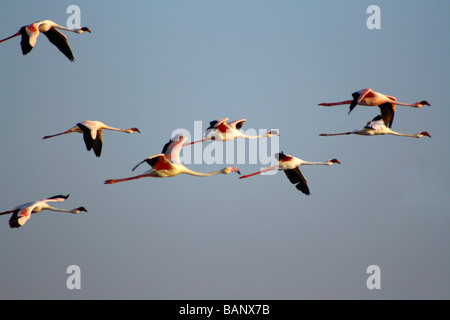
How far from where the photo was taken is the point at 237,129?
1062 inches

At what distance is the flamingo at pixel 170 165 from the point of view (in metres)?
21.2

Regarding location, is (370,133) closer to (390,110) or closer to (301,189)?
(390,110)

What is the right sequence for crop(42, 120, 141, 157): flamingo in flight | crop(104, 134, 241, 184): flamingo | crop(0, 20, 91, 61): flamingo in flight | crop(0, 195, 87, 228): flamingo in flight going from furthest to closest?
crop(42, 120, 141, 157): flamingo in flight < crop(0, 20, 91, 61): flamingo in flight < crop(104, 134, 241, 184): flamingo < crop(0, 195, 87, 228): flamingo in flight

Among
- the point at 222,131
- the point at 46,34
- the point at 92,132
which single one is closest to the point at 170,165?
the point at 92,132

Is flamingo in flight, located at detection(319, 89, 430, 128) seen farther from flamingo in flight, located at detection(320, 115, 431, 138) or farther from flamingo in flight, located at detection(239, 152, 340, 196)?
flamingo in flight, located at detection(239, 152, 340, 196)

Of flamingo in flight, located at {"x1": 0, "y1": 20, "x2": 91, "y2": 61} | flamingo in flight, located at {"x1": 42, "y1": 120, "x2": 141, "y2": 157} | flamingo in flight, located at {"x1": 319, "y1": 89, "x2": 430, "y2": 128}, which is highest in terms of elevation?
flamingo in flight, located at {"x1": 0, "y1": 20, "x2": 91, "y2": 61}

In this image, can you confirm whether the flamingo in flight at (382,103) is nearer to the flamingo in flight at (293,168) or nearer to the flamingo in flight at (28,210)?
the flamingo in flight at (293,168)

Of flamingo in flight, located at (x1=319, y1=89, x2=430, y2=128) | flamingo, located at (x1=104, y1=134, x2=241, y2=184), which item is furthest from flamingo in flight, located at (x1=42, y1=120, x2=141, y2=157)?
flamingo in flight, located at (x1=319, y1=89, x2=430, y2=128)

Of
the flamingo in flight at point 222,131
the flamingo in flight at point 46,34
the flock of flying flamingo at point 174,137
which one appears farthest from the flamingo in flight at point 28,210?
the flamingo in flight at point 222,131

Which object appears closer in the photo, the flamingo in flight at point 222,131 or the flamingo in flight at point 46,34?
the flamingo in flight at point 46,34

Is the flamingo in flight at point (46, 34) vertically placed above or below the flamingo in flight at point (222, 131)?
above

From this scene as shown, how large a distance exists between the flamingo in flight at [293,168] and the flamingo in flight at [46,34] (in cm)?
633

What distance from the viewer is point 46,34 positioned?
24047mm

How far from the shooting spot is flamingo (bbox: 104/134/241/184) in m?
21.2
